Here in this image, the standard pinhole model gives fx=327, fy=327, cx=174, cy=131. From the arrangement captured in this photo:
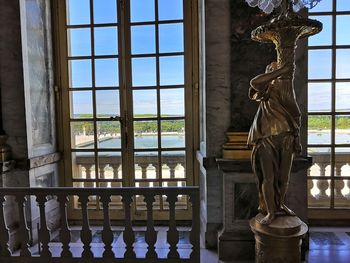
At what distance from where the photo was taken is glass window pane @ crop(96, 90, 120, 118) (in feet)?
12.0

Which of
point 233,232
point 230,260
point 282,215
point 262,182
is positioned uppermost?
point 262,182

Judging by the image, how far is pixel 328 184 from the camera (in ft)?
12.0

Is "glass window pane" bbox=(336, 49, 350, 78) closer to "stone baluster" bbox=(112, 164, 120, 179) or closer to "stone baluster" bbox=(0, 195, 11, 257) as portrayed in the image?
"stone baluster" bbox=(112, 164, 120, 179)

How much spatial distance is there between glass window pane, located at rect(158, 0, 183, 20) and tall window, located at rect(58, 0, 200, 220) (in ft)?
0.03

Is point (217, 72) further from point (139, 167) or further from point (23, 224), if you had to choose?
point (23, 224)

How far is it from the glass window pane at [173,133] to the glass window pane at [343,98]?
1.70 m

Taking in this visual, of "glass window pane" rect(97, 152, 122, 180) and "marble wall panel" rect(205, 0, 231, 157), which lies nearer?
"marble wall panel" rect(205, 0, 231, 157)

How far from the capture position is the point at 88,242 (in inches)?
103

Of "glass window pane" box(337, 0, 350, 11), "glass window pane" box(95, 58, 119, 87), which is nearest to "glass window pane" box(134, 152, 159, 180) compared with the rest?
"glass window pane" box(95, 58, 119, 87)

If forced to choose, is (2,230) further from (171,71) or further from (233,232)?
(171,71)

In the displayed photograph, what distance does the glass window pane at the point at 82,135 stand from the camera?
3.72 meters

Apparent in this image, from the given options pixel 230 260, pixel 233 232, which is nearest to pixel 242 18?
pixel 233 232

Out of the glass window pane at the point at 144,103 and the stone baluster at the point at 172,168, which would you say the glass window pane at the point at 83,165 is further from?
the stone baluster at the point at 172,168

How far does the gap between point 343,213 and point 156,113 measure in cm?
234
